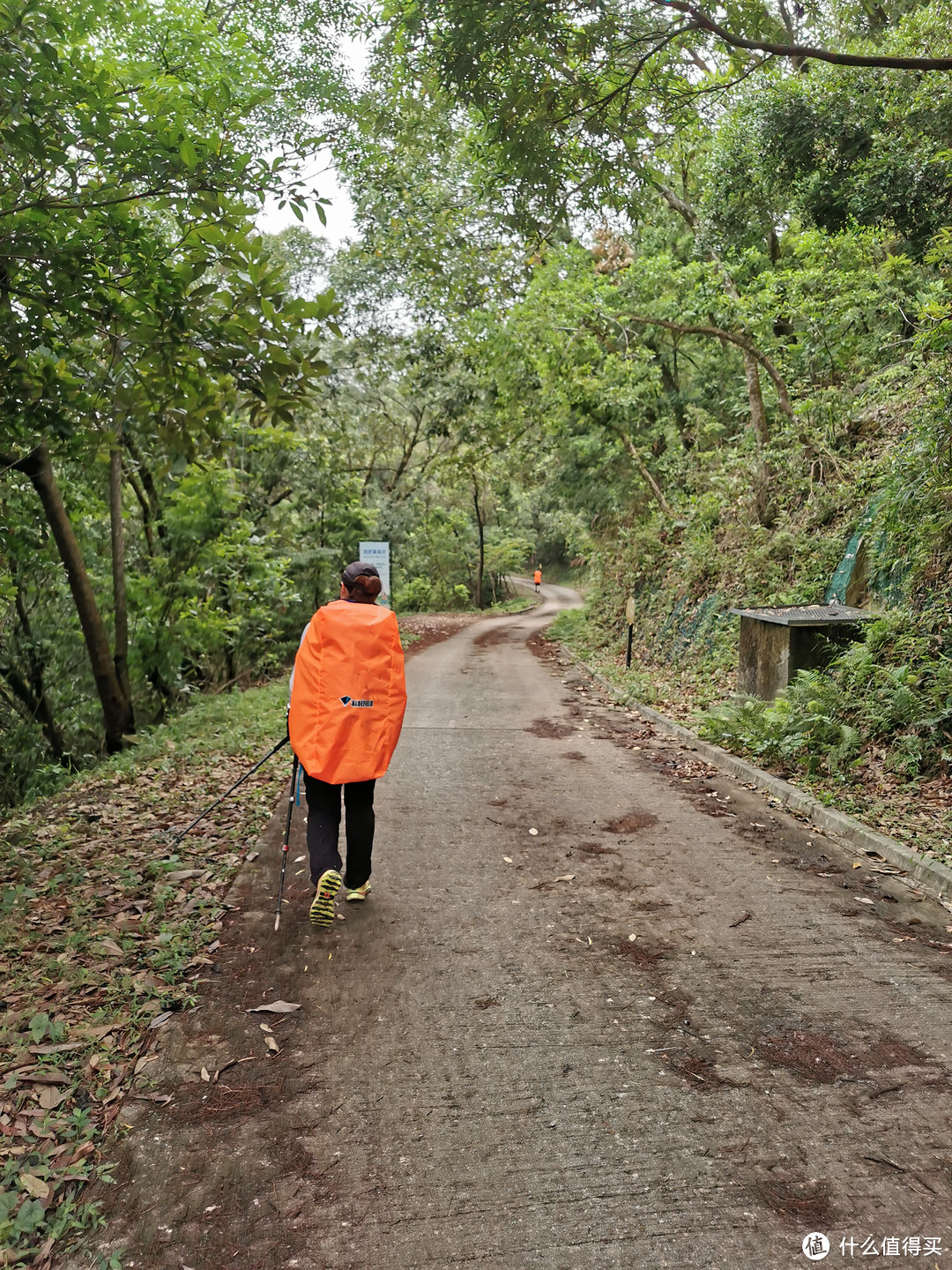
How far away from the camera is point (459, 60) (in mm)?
5871

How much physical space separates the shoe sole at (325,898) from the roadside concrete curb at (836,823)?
3.71 metres

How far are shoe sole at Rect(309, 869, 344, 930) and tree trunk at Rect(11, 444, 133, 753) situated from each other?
5.78 metres

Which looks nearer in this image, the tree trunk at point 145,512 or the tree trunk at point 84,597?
the tree trunk at point 84,597

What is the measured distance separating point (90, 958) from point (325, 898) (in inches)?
50.2

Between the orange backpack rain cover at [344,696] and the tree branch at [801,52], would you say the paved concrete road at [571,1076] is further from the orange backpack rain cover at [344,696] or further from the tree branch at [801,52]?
the tree branch at [801,52]

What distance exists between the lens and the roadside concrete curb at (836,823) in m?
5.36

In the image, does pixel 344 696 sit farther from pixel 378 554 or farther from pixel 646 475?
pixel 646 475

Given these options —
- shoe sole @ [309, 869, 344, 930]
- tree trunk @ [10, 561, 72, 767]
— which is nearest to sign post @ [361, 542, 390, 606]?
tree trunk @ [10, 561, 72, 767]

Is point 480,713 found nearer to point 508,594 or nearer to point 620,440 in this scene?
point 620,440

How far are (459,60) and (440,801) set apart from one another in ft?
18.8

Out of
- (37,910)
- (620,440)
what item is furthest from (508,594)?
(37,910)

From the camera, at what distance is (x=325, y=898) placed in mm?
4570

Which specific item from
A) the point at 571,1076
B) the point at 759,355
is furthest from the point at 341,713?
the point at 759,355

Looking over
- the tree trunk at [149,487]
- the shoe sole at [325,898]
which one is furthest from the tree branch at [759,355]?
the shoe sole at [325,898]
